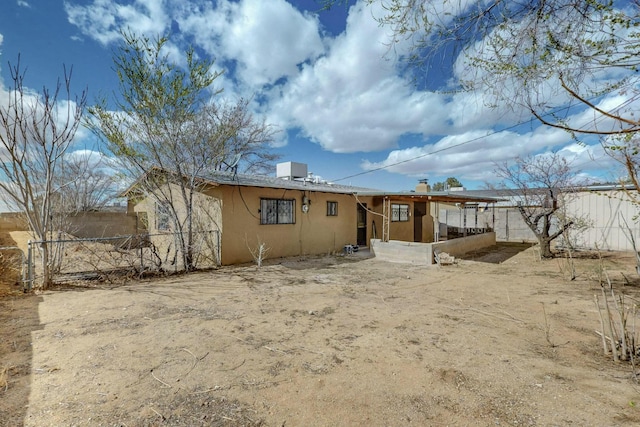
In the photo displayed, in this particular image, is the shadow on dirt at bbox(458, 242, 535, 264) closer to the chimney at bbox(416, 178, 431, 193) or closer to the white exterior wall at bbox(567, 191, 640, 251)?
the white exterior wall at bbox(567, 191, 640, 251)

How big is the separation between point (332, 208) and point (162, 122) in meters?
6.79

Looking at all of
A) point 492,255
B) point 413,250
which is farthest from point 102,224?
point 492,255

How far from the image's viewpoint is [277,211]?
33.4ft

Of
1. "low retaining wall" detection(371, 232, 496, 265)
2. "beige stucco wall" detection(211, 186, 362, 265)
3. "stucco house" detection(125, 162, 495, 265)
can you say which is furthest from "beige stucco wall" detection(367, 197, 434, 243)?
"low retaining wall" detection(371, 232, 496, 265)

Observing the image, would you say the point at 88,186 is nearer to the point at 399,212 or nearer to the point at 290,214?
the point at 290,214

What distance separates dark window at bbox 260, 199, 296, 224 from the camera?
9781 mm

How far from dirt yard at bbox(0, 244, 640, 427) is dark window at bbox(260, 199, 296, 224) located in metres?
3.81

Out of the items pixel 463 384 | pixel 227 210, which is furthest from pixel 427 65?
pixel 227 210

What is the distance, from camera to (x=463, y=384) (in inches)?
109

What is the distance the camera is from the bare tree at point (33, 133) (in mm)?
5887

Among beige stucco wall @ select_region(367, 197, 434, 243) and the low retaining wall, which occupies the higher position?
beige stucco wall @ select_region(367, 197, 434, 243)

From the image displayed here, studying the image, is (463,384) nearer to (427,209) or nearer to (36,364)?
(36,364)

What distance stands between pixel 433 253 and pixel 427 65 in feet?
24.2

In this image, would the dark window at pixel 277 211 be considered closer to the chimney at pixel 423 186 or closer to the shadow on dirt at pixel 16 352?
the shadow on dirt at pixel 16 352
